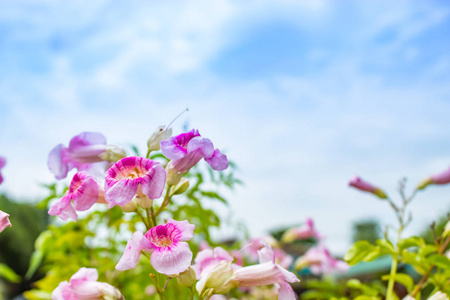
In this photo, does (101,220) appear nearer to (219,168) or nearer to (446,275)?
(219,168)

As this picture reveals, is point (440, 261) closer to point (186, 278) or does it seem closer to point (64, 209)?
point (186, 278)

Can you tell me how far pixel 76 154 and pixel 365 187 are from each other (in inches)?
41.2

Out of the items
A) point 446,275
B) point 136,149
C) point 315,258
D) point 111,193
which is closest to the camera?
point 111,193

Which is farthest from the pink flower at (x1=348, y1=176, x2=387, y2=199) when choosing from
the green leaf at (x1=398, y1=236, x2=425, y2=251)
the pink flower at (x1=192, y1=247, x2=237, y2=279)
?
the pink flower at (x1=192, y1=247, x2=237, y2=279)

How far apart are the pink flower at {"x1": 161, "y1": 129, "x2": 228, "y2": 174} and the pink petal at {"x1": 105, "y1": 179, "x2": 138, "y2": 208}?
0.10 m

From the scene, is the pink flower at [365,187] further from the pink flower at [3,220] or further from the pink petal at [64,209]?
the pink flower at [3,220]

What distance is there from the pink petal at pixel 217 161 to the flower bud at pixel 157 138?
0.14 metres

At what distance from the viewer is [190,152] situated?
0.96 m

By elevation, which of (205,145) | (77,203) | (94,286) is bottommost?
(94,286)

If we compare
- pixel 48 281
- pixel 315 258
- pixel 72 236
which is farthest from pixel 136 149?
pixel 315 258

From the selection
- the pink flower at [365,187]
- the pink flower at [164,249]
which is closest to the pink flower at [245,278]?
the pink flower at [164,249]

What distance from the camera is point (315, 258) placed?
98.0 inches

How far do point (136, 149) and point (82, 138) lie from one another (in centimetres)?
38

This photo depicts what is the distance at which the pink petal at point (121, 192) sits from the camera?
884mm
